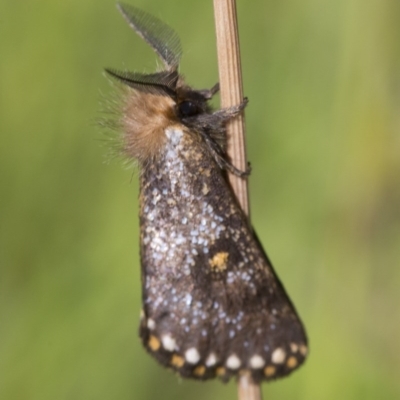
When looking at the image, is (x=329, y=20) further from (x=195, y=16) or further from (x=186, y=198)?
(x=186, y=198)

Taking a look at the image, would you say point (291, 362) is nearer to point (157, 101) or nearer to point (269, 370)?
point (269, 370)

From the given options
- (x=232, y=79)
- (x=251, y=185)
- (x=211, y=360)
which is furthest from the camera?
(x=251, y=185)

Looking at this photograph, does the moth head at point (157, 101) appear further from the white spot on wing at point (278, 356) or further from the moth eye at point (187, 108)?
the white spot on wing at point (278, 356)

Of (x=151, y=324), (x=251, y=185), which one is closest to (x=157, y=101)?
(x=151, y=324)

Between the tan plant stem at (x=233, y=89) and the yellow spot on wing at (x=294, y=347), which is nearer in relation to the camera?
the tan plant stem at (x=233, y=89)

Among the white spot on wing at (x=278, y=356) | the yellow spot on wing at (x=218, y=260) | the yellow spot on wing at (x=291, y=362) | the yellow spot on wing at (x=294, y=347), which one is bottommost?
the yellow spot on wing at (x=291, y=362)

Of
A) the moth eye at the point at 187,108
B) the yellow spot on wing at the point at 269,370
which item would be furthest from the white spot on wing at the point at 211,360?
the moth eye at the point at 187,108
